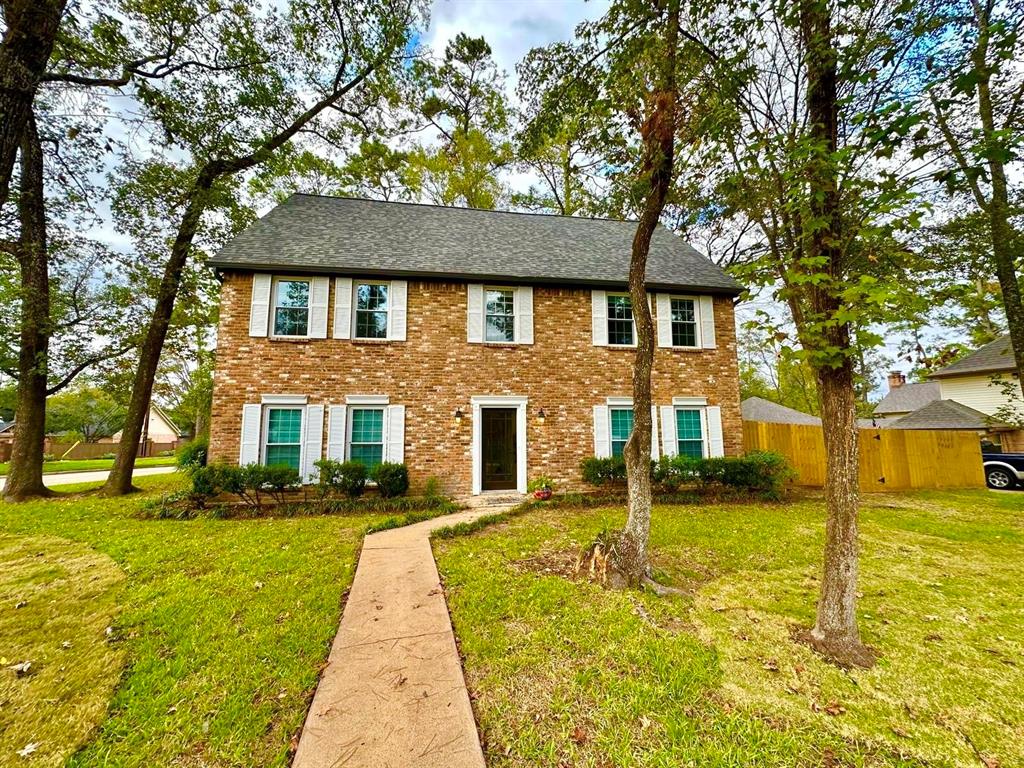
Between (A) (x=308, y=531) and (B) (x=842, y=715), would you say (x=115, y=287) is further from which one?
(B) (x=842, y=715)

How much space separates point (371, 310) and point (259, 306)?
2.41 m

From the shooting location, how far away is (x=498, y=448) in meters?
9.77

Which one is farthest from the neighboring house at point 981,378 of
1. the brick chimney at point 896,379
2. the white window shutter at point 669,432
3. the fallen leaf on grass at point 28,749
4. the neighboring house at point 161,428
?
the neighboring house at point 161,428

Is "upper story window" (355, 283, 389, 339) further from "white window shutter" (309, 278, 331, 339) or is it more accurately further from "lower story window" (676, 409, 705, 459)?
"lower story window" (676, 409, 705, 459)

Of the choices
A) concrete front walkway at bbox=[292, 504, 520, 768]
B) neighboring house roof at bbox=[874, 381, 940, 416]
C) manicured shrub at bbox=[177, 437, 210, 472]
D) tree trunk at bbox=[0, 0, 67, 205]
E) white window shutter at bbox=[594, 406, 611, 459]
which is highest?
tree trunk at bbox=[0, 0, 67, 205]

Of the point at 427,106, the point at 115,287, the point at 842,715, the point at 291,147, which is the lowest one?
the point at 842,715

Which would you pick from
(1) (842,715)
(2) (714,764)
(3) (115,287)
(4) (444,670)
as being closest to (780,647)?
(1) (842,715)

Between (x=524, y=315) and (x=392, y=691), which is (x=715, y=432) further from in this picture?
(x=392, y=691)

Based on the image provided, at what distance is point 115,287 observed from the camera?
1073 cm

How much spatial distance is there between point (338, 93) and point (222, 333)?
30.9ft

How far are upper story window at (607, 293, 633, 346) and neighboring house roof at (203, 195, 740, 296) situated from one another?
47 centimetres

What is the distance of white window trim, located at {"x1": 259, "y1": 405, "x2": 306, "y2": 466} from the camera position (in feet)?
28.3

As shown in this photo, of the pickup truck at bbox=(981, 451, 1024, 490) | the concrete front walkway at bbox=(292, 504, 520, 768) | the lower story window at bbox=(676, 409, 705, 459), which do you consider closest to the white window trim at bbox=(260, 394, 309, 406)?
the concrete front walkway at bbox=(292, 504, 520, 768)

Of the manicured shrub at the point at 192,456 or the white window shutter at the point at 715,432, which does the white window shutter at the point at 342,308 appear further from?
the white window shutter at the point at 715,432
